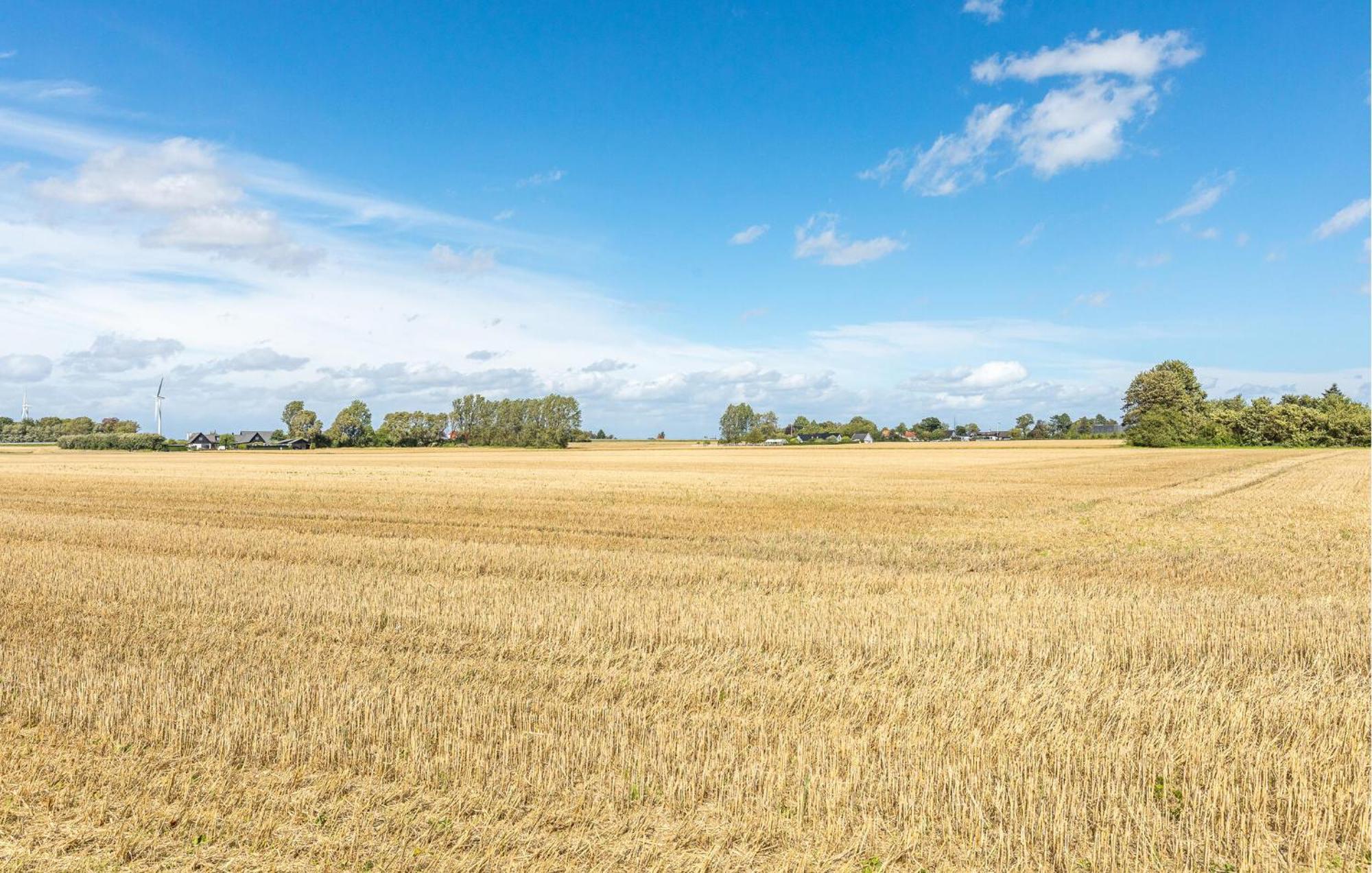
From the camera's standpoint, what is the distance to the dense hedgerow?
116 metres

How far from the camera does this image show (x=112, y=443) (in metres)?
117

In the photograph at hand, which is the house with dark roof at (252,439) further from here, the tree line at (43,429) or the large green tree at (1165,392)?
the large green tree at (1165,392)

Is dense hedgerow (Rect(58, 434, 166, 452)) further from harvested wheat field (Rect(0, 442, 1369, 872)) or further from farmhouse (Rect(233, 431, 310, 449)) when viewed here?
harvested wheat field (Rect(0, 442, 1369, 872))

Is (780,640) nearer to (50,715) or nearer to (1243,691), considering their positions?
(1243,691)

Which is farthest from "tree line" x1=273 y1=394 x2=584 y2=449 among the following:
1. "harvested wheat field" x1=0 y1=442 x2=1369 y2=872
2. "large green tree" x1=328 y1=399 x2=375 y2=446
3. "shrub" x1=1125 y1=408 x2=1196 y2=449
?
"harvested wheat field" x1=0 y1=442 x2=1369 y2=872

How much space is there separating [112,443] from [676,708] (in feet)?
451

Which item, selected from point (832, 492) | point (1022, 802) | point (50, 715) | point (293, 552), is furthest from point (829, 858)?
point (832, 492)

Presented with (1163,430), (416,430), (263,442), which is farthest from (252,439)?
(1163,430)

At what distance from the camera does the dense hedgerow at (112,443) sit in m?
116

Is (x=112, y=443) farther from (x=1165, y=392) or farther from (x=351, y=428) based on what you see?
(x=1165, y=392)

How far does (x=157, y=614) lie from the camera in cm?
1040

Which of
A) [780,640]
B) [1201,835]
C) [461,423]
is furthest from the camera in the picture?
[461,423]

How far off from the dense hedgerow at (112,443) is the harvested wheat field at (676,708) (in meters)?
120

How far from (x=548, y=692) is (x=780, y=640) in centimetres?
297
